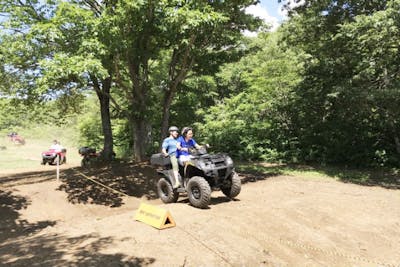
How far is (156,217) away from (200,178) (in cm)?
154

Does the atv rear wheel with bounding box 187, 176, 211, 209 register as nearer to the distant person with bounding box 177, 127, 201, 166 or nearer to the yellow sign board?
the distant person with bounding box 177, 127, 201, 166

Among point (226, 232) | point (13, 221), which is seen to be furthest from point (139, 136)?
point (226, 232)

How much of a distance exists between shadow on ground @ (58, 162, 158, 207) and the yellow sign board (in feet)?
12.8

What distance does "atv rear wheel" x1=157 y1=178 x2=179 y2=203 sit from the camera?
24.8 ft

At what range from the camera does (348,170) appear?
534 inches

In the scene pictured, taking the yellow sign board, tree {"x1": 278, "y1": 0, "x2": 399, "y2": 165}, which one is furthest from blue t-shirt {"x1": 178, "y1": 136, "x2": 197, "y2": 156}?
tree {"x1": 278, "y1": 0, "x2": 399, "y2": 165}

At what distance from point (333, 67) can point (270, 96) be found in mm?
4869

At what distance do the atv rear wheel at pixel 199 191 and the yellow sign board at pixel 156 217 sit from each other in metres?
1.17

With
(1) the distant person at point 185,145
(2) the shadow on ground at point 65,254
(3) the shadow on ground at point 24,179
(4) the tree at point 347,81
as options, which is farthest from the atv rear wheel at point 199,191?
(3) the shadow on ground at point 24,179

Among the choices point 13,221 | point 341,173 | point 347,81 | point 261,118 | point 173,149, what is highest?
point 347,81

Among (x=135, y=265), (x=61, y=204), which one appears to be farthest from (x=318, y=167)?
(x=135, y=265)

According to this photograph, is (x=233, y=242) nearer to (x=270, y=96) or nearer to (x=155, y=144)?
(x=270, y=96)

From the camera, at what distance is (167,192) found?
25.4ft

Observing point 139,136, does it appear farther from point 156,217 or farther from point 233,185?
point 156,217
